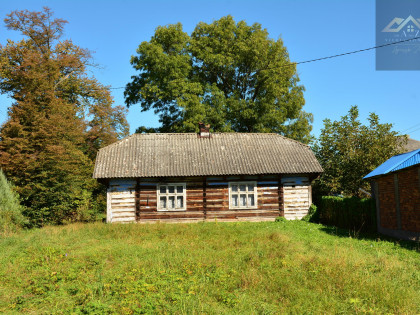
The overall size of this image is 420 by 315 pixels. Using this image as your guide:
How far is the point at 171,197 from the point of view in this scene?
18.5 metres

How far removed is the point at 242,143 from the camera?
2108 centimetres

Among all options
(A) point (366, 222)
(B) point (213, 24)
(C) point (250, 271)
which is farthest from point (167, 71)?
(C) point (250, 271)

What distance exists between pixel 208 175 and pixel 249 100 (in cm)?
1304

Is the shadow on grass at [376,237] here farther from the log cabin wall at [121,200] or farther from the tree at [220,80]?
the tree at [220,80]

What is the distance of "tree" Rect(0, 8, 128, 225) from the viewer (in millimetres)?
17547

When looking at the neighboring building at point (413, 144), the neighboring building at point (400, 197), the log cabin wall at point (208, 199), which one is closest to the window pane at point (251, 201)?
the log cabin wall at point (208, 199)

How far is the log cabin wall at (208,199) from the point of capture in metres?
18.1

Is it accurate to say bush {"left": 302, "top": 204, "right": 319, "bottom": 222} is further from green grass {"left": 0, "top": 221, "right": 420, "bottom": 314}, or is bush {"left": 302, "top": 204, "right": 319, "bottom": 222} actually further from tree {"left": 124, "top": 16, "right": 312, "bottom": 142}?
tree {"left": 124, "top": 16, "right": 312, "bottom": 142}

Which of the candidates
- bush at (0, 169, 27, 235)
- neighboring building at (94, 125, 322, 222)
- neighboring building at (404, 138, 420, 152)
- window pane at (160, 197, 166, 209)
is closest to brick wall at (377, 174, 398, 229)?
neighboring building at (94, 125, 322, 222)

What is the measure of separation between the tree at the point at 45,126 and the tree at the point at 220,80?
16.7 feet

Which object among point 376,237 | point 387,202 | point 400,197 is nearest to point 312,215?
point 387,202

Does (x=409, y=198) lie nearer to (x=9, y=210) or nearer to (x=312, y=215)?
(x=312, y=215)

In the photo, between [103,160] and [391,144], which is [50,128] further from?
[391,144]

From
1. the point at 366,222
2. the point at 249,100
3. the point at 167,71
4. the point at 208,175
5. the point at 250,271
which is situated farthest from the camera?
the point at 249,100
